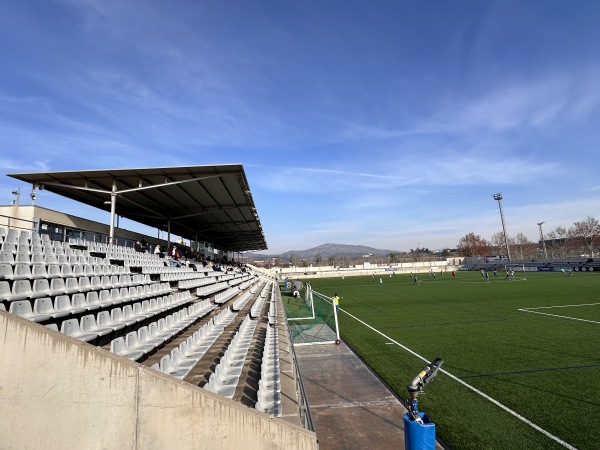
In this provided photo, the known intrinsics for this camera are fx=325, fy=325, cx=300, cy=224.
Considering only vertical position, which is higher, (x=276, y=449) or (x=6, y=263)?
(x=6, y=263)

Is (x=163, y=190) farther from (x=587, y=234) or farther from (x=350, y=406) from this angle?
(x=587, y=234)

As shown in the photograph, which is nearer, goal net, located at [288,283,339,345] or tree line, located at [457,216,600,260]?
goal net, located at [288,283,339,345]

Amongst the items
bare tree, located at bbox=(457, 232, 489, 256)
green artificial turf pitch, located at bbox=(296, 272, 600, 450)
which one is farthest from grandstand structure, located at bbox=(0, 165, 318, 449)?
bare tree, located at bbox=(457, 232, 489, 256)

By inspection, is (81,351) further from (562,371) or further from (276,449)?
(562,371)

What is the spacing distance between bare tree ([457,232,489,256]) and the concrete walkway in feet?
390

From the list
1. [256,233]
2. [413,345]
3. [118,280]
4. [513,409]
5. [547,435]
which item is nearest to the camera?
[547,435]

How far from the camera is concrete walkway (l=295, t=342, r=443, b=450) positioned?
14.9 ft

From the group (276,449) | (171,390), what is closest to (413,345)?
(276,449)

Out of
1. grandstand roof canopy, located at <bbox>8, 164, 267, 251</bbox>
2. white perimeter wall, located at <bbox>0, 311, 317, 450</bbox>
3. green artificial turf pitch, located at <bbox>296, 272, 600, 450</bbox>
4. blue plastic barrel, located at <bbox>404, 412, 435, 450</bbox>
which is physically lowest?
green artificial turf pitch, located at <bbox>296, 272, 600, 450</bbox>

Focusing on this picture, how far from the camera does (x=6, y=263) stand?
535 cm

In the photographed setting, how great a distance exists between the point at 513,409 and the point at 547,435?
2.60 feet

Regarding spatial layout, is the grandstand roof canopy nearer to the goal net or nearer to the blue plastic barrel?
the goal net

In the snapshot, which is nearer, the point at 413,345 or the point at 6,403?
the point at 6,403

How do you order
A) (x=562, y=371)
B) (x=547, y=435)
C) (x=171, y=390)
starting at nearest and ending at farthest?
(x=171, y=390) → (x=547, y=435) → (x=562, y=371)
